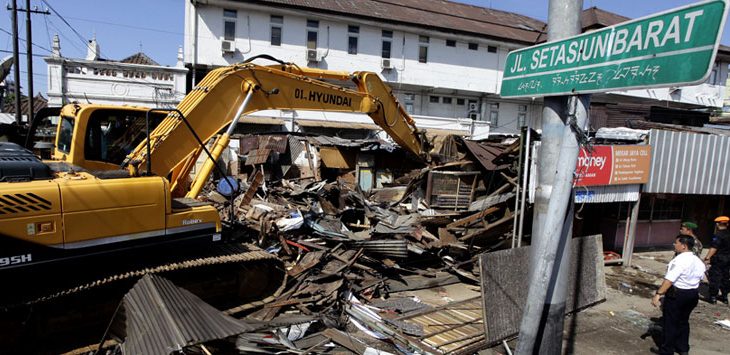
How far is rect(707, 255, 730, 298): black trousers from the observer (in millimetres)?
8195

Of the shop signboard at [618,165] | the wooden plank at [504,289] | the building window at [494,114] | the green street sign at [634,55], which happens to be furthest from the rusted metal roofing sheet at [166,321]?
the building window at [494,114]

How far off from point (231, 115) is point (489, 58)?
25876 mm

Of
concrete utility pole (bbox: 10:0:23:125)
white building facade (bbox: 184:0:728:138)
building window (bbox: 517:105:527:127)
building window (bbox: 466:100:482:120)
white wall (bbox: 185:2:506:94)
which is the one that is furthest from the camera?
building window (bbox: 517:105:527:127)

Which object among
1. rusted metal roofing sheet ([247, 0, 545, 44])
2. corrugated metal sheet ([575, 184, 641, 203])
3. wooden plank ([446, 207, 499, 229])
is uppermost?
rusted metal roofing sheet ([247, 0, 545, 44])

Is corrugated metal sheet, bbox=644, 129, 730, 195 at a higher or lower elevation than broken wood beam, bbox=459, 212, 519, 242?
higher

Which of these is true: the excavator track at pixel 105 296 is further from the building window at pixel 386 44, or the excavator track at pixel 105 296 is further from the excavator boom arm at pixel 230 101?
the building window at pixel 386 44

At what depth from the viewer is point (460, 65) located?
28266mm

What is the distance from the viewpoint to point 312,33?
984 inches

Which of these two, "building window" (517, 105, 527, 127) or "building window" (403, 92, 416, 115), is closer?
"building window" (403, 92, 416, 115)

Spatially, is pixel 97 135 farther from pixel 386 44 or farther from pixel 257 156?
pixel 386 44

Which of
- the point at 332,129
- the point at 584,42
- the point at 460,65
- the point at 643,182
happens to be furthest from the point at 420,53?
the point at 584,42

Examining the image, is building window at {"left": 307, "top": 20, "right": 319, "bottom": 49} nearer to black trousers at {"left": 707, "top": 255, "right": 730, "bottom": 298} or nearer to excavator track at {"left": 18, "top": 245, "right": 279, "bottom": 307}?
excavator track at {"left": 18, "top": 245, "right": 279, "bottom": 307}

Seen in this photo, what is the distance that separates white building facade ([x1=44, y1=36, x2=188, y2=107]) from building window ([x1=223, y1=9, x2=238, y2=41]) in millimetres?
7161

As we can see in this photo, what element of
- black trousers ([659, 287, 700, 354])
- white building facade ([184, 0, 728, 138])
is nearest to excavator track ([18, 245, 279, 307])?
black trousers ([659, 287, 700, 354])
